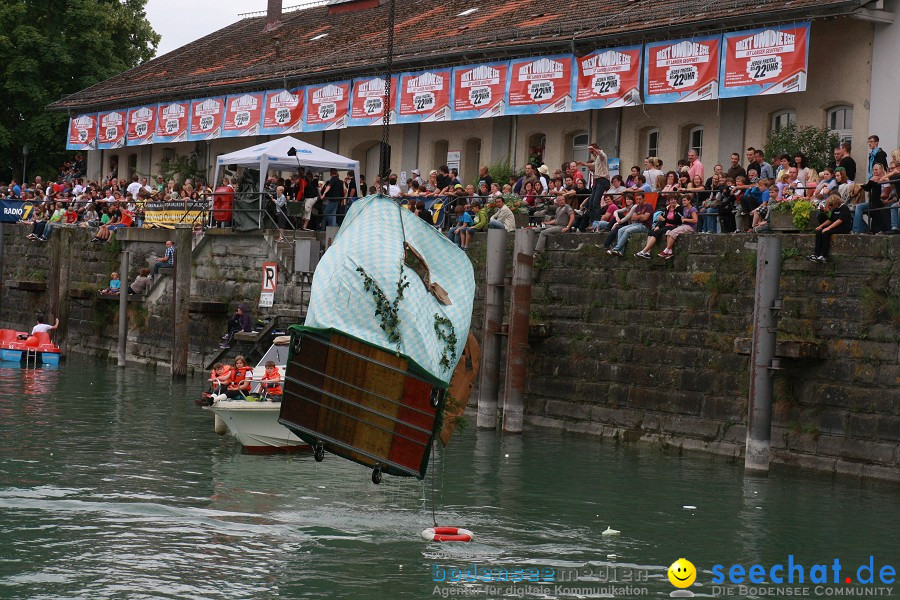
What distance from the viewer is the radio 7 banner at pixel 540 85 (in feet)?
104

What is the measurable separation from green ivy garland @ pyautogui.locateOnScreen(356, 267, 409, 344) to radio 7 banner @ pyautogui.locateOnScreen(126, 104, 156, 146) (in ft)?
109

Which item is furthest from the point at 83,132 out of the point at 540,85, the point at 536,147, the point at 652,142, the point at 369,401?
the point at 369,401

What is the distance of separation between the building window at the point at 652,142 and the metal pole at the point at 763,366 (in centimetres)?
1157

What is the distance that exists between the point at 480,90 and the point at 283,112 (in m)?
9.42

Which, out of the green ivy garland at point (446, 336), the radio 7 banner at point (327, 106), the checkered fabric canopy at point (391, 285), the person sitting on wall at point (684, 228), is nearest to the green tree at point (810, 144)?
the person sitting on wall at point (684, 228)

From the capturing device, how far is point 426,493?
1927 cm

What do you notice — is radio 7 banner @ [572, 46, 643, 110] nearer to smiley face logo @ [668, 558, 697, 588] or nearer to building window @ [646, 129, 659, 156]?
building window @ [646, 129, 659, 156]

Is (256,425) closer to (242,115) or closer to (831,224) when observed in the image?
(831,224)

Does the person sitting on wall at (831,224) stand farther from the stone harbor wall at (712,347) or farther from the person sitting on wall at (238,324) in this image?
the person sitting on wall at (238,324)

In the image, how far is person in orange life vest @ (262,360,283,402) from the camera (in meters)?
23.7

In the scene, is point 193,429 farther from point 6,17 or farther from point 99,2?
point 99,2

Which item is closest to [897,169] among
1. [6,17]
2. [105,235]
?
[105,235]

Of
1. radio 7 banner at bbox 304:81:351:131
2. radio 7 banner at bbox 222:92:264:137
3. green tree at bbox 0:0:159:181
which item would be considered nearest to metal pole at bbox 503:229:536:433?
radio 7 banner at bbox 304:81:351:131

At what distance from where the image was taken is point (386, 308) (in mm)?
16484
